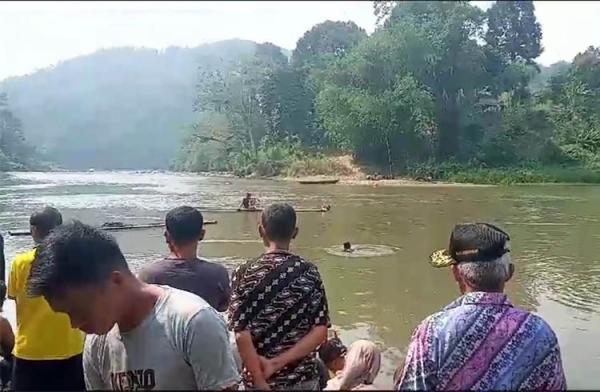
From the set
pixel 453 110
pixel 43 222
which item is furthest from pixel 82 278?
pixel 453 110

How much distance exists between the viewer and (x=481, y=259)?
2.08 meters

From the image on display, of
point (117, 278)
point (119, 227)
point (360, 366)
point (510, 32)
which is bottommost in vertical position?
point (119, 227)

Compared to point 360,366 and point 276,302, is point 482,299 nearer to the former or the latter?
point 276,302

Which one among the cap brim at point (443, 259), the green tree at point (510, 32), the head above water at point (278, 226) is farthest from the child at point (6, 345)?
the green tree at point (510, 32)

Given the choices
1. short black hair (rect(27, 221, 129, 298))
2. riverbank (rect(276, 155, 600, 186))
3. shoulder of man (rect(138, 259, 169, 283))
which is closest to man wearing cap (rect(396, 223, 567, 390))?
short black hair (rect(27, 221, 129, 298))

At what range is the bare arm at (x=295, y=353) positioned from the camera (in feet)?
9.16

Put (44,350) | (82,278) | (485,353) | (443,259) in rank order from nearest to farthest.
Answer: (82,278)
(485,353)
(443,259)
(44,350)

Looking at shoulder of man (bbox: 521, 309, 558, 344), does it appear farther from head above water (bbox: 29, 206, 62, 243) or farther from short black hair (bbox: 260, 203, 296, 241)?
head above water (bbox: 29, 206, 62, 243)

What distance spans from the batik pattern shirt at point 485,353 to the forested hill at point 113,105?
72115mm

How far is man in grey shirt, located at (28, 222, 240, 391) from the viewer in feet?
5.51

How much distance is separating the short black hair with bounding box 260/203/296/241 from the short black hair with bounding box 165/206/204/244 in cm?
51

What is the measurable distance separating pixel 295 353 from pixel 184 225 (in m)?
0.92

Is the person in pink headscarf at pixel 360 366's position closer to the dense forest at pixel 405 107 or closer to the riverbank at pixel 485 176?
the dense forest at pixel 405 107

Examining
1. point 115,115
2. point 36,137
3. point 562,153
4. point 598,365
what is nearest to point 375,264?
point 598,365
